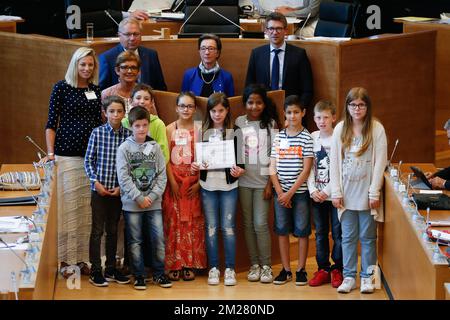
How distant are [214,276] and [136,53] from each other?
179 centimetres

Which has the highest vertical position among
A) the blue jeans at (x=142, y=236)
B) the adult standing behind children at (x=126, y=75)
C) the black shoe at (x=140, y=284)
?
the adult standing behind children at (x=126, y=75)

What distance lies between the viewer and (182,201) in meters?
7.56

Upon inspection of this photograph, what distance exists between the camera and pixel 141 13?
408 inches

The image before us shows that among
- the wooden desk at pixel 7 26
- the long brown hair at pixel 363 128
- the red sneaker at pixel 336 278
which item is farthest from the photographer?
the wooden desk at pixel 7 26

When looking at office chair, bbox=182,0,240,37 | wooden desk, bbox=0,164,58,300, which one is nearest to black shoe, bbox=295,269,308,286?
wooden desk, bbox=0,164,58,300

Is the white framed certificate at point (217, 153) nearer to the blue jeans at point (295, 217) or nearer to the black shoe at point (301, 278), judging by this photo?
the blue jeans at point (295, 217)

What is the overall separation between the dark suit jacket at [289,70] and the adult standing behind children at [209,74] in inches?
13.9

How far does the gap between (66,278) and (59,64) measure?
6.85 feet

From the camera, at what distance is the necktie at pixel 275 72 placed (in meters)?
8.68

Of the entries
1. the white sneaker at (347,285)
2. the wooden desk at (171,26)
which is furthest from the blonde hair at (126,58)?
the wooden desk at (171,26)

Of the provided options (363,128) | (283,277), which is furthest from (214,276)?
(363,128)

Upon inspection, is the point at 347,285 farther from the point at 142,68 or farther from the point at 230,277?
the point at 142,68

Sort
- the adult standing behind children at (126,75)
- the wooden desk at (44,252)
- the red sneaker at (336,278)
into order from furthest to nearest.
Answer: the adult standing behind children at (126,75)
the red sneaker at (336,278)
the wooden desk at (44,252)

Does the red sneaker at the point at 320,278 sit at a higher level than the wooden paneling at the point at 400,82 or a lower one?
lower
